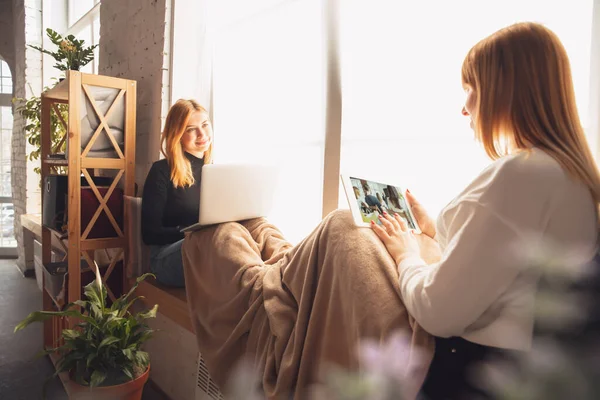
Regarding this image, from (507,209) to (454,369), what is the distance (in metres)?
0.37

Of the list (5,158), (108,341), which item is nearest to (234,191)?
(108,341)

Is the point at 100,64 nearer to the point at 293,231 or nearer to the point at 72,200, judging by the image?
the point at 72,200

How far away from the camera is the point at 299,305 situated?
120 cm

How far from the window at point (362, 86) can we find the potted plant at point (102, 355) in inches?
31.8

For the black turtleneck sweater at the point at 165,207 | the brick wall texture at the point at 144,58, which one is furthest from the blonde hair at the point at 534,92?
the brick wall texture at the point at 144,58

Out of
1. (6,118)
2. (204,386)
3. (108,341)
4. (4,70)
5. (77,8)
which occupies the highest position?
(77,8)

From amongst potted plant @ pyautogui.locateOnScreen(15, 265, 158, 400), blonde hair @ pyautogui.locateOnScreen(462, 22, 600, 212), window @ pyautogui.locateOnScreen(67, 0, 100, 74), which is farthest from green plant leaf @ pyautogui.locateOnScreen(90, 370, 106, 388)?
window @ pyautogui.locateOnScreen(67, 0, 100, 74)

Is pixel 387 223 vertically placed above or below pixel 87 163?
below

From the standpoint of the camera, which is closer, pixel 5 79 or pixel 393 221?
pixel 393 221

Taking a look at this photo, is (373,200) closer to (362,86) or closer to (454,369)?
(454,369)

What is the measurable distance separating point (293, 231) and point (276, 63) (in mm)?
822

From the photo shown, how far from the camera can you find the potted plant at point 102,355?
1569mm

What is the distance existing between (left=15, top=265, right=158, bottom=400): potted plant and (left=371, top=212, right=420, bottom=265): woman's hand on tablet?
105 centimetres

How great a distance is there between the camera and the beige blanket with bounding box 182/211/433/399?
1026 mm
